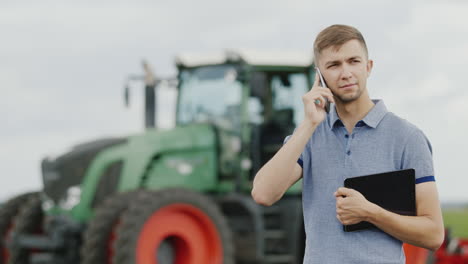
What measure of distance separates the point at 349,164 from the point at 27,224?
734cm

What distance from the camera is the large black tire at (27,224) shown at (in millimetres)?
8734

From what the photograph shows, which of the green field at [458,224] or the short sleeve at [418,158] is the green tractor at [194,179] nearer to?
the short sleeve at [418,158]

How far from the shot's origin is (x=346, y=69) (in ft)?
7.42

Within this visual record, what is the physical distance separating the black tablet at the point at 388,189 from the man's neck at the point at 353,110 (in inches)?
8.0

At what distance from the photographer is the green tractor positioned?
7496 millimetres

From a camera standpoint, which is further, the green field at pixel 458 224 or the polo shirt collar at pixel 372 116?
the green field at pixel 458 224

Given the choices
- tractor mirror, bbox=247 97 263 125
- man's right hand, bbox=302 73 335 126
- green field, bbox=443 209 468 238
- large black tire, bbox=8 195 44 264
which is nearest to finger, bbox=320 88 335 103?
man's right hand, bbox=302 73 335 126

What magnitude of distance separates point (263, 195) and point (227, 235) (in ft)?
17.7

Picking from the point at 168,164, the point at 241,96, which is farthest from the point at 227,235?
the point at 241,96

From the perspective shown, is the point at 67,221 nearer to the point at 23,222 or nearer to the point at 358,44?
the point at 23,222

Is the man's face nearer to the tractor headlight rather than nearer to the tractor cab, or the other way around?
the tractor cab

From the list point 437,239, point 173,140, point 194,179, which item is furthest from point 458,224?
point 437,239

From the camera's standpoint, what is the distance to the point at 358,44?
2.29m

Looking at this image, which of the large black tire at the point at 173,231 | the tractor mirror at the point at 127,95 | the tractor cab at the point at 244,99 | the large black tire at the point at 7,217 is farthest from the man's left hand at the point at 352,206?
the large black tire at the point at 7,217
